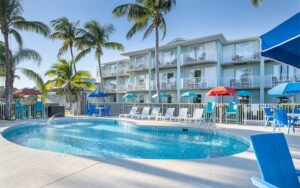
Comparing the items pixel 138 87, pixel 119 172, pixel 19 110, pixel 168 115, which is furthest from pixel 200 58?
pixel 119 172

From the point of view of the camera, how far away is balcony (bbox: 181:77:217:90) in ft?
66.7

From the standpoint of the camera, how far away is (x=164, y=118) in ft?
44.8

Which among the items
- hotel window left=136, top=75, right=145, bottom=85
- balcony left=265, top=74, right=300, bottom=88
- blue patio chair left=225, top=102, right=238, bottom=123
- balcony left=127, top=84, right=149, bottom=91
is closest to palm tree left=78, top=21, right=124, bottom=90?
balcony left=127, top=84, right=149, bottom=91

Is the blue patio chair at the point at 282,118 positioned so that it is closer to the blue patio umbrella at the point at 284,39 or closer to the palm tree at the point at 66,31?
the blue patio umbrella at the point at 284,39

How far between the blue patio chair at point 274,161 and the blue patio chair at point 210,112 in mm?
9575

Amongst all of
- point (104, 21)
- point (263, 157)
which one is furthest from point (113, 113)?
point (263, 157)

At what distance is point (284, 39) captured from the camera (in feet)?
6.77

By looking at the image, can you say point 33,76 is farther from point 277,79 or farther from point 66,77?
point 277,79

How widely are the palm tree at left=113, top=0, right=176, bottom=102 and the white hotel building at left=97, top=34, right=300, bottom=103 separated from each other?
554cm

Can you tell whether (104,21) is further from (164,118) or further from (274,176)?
(274,176)

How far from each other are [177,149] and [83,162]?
3.81 metres

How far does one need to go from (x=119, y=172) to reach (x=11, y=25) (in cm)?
1387

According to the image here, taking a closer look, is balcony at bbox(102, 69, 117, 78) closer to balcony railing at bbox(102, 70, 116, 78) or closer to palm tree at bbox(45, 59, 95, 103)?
balcony railing at bbox(102, 70, 116, 78)

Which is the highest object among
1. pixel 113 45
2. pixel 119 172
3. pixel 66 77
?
pixel 113 45
